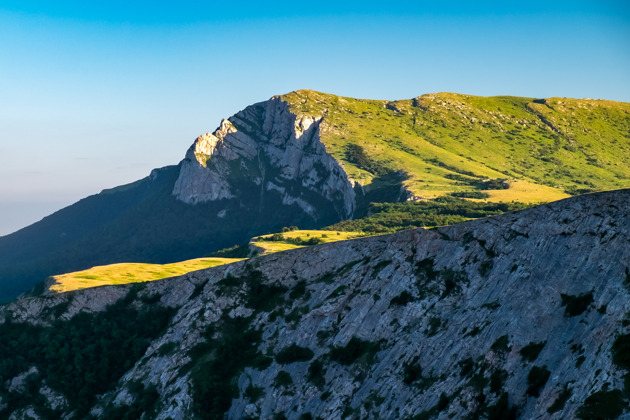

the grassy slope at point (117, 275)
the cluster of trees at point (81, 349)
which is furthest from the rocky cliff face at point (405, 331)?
the grassy slope at point (117, 275)

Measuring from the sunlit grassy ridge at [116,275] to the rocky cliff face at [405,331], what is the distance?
509 inches

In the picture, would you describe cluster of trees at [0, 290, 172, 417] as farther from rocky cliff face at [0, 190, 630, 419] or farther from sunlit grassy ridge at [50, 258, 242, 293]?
sunlit grassy ridge at [50, 258, 242, 293]

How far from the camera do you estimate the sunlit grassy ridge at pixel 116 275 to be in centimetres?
12288

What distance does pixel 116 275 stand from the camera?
443 feet

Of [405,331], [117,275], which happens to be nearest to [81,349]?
[117,275]

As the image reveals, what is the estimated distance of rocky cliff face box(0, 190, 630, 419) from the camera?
50.3 metres

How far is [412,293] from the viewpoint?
2894 inches

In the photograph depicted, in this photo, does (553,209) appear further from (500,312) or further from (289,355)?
(289,355)

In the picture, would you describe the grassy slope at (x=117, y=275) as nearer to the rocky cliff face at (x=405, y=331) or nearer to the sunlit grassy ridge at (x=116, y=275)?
the sunlit grassy ridge at (x=116, y=275)

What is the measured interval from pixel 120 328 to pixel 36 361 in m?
16.2

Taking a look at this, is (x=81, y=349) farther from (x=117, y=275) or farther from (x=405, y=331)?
(x=405, y=331)

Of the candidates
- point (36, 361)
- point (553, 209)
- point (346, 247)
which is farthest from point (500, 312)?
point (36, 361)

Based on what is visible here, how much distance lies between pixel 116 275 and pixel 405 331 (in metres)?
89.1

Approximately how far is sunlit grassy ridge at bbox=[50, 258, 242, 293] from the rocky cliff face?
42.4 feet
